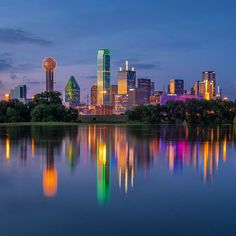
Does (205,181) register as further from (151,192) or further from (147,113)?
(147,113)

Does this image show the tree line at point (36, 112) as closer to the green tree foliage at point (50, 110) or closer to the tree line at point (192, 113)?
the green tree foliage at point (50, 110)

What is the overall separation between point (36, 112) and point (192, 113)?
145 feet

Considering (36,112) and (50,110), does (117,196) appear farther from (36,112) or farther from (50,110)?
(50,110)

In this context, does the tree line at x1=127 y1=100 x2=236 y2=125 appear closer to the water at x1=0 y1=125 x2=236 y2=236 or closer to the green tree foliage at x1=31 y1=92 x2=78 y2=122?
the green tree foliage at x1=31 y1=92 x2=78 y2=122

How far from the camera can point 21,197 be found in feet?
39.2

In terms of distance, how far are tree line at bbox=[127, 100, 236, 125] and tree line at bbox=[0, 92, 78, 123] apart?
23.9 meters

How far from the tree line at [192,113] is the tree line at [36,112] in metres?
23.9

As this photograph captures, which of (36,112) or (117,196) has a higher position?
(36,112)

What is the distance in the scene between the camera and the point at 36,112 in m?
101

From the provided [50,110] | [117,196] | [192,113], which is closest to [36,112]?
[50,110]

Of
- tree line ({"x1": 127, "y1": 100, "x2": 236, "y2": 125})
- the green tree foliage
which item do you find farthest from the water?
tree line ({"x1": 127, "y1": 100, "x2": 236, "y2": 125})

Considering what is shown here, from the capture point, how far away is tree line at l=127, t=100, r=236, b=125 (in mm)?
111688

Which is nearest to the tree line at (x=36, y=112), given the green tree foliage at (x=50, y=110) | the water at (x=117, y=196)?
the green tree foliage at (x=50, y=110)

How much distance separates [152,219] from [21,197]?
14.7ft
